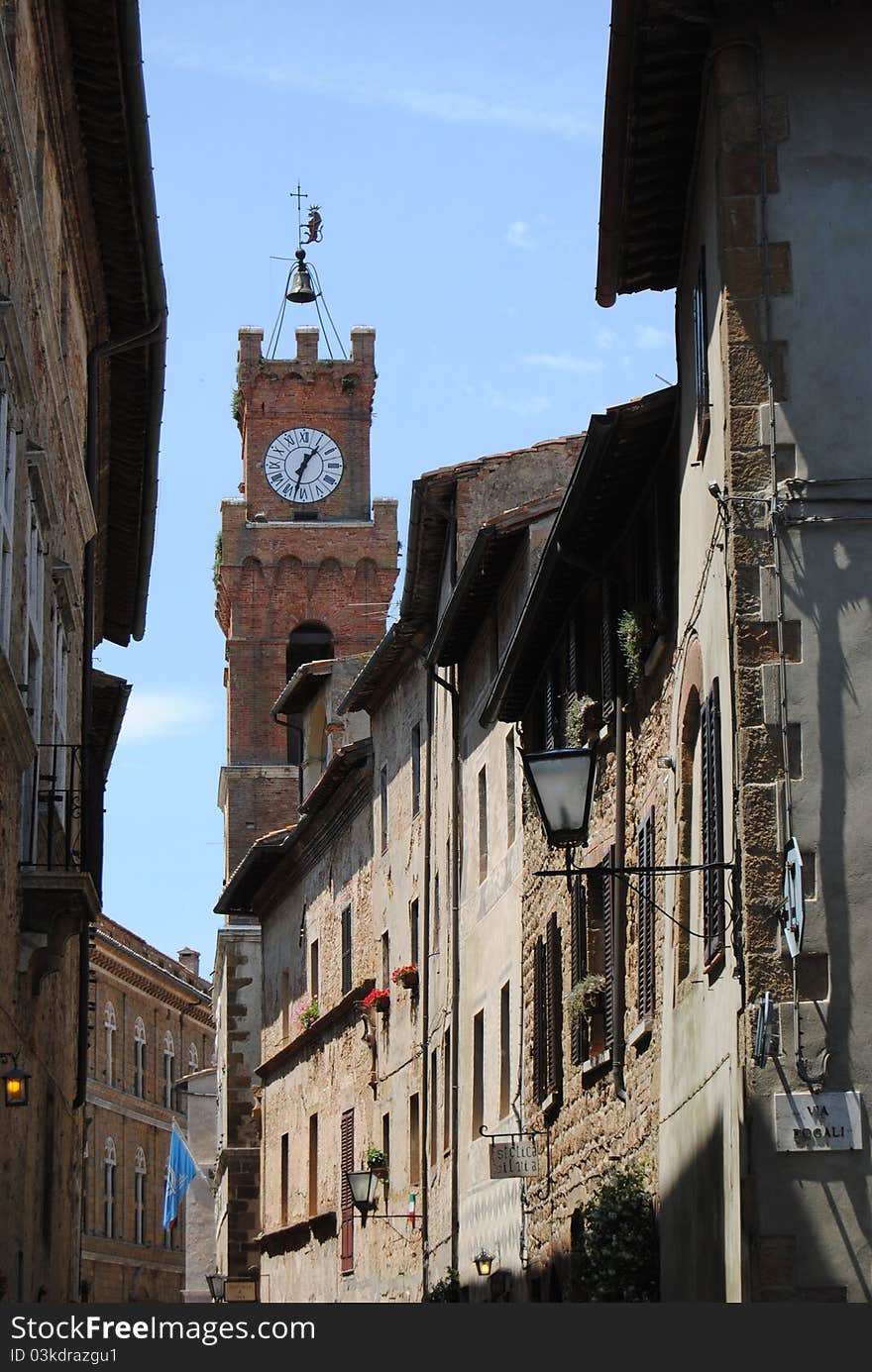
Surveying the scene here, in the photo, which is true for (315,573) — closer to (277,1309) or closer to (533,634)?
(533,634)

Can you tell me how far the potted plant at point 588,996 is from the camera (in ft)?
54.6

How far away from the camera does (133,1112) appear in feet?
200

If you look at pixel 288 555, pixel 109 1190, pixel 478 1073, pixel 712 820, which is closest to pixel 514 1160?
pixel 478 1073

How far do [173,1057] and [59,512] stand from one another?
156ft

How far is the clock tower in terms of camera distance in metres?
55.9

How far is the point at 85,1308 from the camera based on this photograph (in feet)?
30.0

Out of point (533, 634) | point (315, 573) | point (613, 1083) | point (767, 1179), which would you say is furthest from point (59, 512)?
point (315, 573)

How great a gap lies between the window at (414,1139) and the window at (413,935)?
5.45ft

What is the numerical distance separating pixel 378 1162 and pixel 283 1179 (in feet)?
28.9

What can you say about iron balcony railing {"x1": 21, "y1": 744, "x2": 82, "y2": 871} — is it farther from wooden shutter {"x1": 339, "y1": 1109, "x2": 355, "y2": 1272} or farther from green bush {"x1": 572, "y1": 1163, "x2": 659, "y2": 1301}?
wooden shutter {"x1": 339, "y1": 1109, "x2": 355, "y2": 1272}

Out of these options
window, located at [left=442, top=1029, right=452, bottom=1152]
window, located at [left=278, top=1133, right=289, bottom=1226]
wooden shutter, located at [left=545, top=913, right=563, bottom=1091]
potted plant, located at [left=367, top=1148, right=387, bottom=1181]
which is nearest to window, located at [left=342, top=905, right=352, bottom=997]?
potted plant, located at [left=367, top=1148, right=387, bottom=1181]

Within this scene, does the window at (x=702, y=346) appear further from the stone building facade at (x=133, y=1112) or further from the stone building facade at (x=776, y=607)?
the stone building facade at (x=133, y=1112)

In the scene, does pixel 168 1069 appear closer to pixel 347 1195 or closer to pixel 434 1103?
pixel 347 1195

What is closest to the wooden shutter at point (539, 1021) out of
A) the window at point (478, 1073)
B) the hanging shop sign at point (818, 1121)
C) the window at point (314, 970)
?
the window at point (478, 1073)
